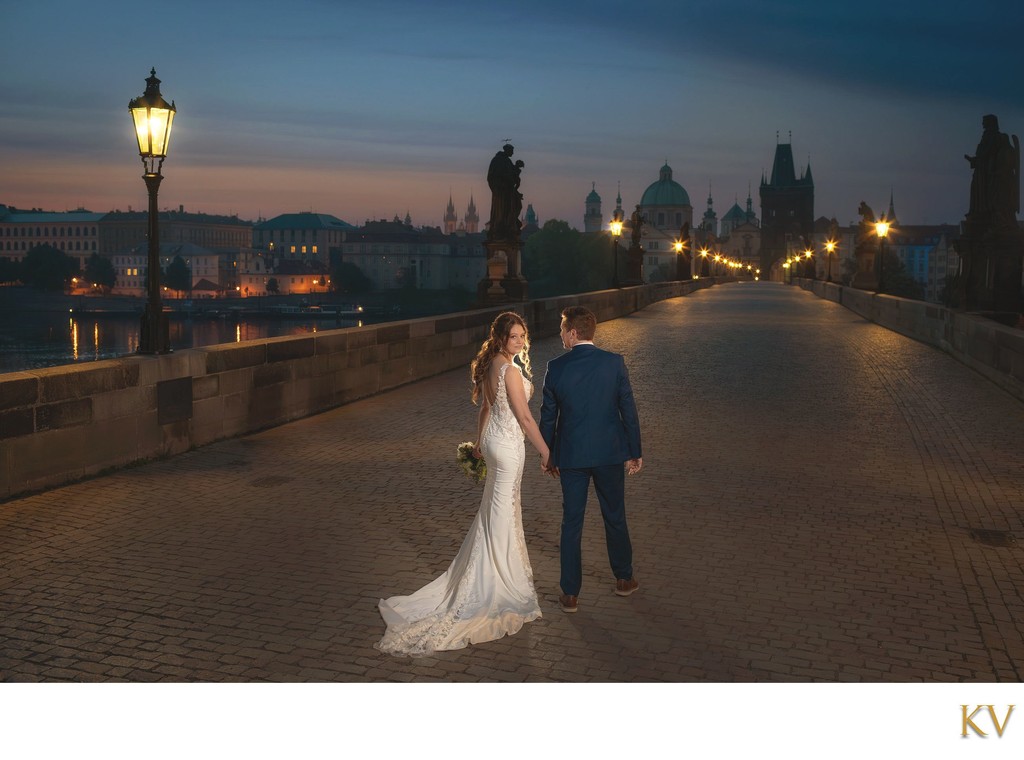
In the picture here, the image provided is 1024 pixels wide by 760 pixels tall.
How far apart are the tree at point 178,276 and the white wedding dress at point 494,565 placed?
16441 centimetres

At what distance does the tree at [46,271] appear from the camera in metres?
99.6

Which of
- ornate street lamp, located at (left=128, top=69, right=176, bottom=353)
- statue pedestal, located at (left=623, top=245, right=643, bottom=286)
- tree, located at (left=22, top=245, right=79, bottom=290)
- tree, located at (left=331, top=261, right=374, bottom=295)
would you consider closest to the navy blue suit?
ornate street lamp, located at (left=128, top=69, right=176, bottom=353)

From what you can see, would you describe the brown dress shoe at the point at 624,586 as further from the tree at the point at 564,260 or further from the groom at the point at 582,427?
the tree at the point at 564,260

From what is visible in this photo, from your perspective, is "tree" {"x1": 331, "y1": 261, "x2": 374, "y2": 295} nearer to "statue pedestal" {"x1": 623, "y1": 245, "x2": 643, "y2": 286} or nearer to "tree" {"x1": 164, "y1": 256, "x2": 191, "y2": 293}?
"tree" {"x1": 164, "y1": 256, "x2": 191, "y2": 293}

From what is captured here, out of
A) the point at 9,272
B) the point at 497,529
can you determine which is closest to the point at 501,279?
the point at 497,529

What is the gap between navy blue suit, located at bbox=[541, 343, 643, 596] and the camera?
18.6 feet

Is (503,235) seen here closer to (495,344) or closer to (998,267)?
(998,267)

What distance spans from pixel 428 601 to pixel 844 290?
40.1 meters

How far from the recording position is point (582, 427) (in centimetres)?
568

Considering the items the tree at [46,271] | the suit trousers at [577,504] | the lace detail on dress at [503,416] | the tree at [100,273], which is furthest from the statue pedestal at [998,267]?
the tree at [100,273]

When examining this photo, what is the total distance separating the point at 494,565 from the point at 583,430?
816 millimetres

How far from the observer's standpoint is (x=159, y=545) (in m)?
7.00

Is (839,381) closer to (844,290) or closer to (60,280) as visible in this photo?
(844,290)

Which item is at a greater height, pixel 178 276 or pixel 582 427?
pixel 178 276
